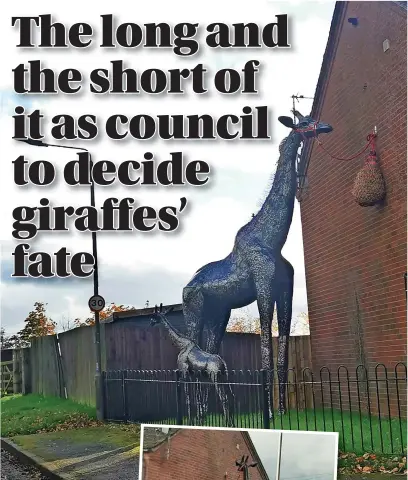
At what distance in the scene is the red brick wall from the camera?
4914 millimetres

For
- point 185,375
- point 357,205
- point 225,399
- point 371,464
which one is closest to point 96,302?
point 185,375

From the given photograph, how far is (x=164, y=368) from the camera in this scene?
35.7ft

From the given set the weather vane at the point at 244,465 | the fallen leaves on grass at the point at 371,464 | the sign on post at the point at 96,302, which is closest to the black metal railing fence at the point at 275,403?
the fallen leaves on grass at the point at 371,464

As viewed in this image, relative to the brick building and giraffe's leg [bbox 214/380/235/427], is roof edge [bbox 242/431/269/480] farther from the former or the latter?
the brick building

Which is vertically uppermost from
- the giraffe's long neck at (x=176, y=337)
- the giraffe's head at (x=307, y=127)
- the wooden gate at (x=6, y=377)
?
the giraffe's head at (x=307, y=127)

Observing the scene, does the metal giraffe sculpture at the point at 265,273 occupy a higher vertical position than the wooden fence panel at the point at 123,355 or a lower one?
higher

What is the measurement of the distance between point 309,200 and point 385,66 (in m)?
2.34

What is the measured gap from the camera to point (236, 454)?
5.02m

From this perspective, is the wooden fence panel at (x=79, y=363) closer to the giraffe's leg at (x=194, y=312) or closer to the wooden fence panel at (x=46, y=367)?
the wooden fence panel at (x=46, y=367)

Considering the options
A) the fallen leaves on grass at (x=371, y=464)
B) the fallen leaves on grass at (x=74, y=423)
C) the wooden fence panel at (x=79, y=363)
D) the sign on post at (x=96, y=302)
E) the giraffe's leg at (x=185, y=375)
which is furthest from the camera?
the wooden fence panel at (x=79, y=363)

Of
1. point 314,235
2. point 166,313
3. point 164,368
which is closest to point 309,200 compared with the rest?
point 314,235

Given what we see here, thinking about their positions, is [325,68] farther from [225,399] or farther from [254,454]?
[254,454]

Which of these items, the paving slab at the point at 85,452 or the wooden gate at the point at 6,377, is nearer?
the paving slab at the point at 85,452

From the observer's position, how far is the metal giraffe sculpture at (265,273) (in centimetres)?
899
